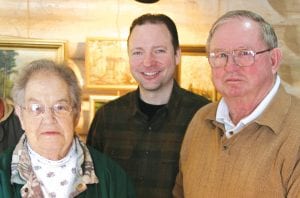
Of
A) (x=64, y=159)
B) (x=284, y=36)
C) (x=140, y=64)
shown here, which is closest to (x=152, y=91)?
(x=140, y=64)

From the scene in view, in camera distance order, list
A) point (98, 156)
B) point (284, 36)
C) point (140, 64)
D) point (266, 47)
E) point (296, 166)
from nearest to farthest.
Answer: point (296, 166)
point (266, 47)
point (98, 156)
point (140, 64)
point (284, 36)

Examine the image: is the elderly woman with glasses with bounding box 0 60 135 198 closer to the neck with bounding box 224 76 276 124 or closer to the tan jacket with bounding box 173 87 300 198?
the tan jacket with bounding box 173 87 300 198

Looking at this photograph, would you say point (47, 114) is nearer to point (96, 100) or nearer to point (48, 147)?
point (48, 147)

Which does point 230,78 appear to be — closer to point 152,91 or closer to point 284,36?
point 152,91

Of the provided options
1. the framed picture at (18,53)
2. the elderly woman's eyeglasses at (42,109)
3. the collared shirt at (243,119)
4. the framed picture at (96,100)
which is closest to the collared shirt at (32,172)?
the elderly woman's eyeglasses at (42,109)

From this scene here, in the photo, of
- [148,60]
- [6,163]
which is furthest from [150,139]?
[6,163]

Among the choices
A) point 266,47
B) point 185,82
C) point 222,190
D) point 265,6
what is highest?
point 265,6

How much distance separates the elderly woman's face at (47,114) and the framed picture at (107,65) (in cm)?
114

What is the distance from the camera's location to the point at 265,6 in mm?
2703

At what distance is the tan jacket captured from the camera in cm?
146

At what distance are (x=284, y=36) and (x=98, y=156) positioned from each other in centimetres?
156

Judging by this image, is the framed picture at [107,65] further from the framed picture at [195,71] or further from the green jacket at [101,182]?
the green jacket at [101,182]

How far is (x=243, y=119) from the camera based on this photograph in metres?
1.60

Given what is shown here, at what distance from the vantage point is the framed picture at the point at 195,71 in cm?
270
